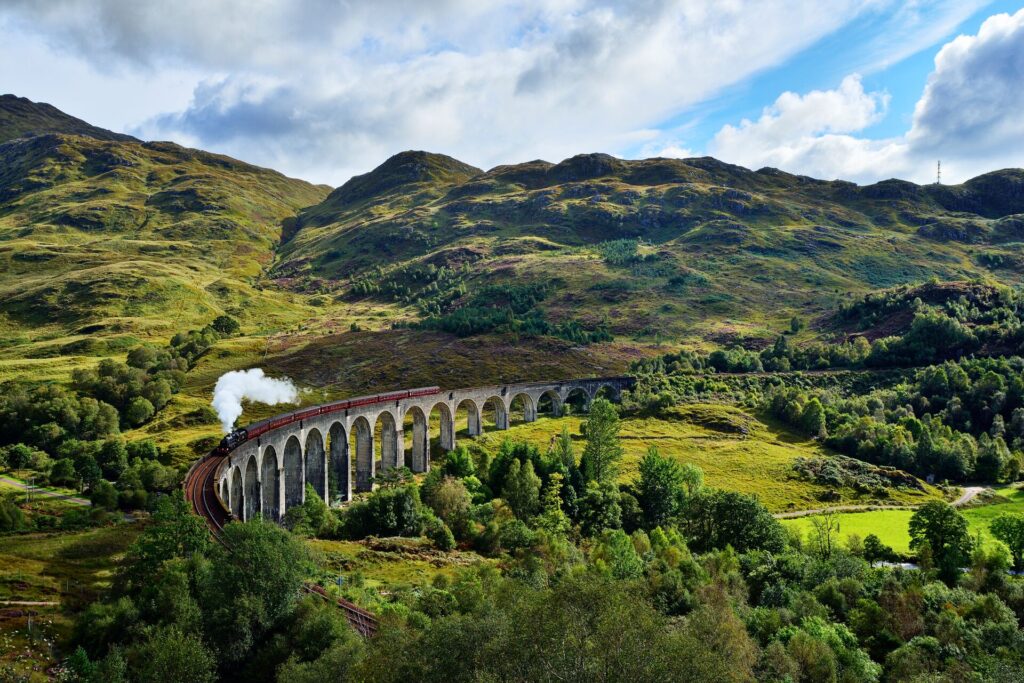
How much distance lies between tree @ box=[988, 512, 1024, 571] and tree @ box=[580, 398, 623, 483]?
1386 inches

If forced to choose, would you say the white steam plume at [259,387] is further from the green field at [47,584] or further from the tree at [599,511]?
the tree at [599,511]

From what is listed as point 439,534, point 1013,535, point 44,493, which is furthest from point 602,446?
point 44,493

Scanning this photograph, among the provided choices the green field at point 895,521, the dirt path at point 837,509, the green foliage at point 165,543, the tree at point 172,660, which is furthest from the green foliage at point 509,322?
the tree at point 172,660

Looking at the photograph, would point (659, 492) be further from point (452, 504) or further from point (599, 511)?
point (452, 504)

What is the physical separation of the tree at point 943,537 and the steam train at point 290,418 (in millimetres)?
55781

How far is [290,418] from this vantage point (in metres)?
62.8

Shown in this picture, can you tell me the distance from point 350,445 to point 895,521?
60628mm

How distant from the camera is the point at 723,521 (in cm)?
5962

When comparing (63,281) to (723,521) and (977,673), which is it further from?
(977,673)

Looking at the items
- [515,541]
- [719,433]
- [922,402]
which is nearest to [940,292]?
[922,402]

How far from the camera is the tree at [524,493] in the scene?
62656mm

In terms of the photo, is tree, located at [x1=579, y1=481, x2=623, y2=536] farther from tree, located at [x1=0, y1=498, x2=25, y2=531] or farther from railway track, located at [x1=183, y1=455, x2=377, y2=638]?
tree, located at [x1=0, y1=498, x2=25, y2=531]

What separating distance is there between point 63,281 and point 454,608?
172 m

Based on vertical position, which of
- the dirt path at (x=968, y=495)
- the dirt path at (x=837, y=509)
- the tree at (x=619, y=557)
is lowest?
the dirt path at (x=968, y=495)
